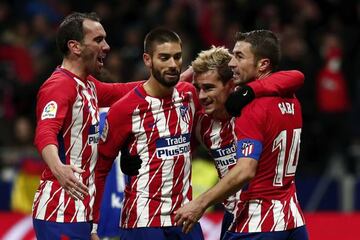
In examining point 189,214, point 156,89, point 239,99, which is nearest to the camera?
point 189,214

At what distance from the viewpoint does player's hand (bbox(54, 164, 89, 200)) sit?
227 inches

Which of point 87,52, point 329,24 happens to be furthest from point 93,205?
point 329,24

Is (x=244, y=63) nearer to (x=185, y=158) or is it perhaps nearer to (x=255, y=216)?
(x=185, y=158)

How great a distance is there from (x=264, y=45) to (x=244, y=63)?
16cm

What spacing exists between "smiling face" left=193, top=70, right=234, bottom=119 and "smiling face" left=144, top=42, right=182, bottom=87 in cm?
25

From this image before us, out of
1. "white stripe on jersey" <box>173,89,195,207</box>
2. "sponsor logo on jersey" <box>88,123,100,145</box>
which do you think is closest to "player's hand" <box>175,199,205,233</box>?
"white stripe on jersey" <box>173,89,195,207</box>

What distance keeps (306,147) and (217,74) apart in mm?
6154

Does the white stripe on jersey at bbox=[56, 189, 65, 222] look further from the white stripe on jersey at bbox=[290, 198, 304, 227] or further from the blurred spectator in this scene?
the blurred spectator

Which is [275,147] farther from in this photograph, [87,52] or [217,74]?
[87,52]

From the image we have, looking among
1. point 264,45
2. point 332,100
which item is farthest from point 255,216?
point 332,100

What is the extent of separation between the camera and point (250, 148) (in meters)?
5.99

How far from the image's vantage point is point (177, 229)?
654cm

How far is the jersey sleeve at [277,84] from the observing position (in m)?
6.19

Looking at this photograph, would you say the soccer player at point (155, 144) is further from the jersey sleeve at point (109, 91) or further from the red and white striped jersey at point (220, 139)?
the jersey sleeve at point (109, 91)
